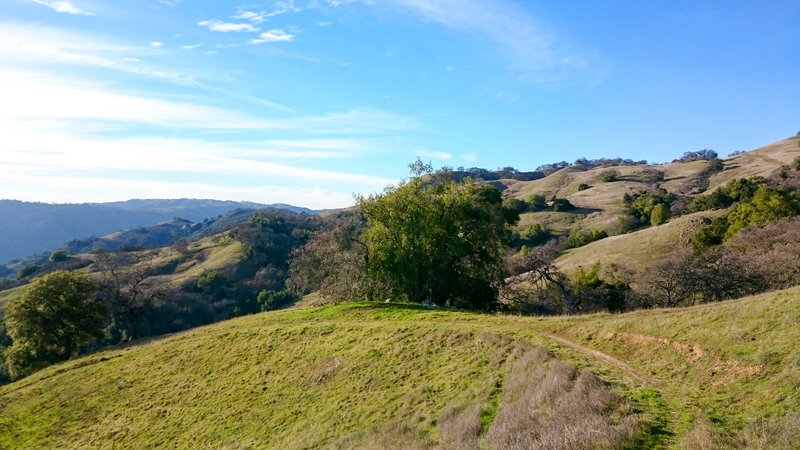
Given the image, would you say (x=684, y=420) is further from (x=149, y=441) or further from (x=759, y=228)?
(x=759, y=228)

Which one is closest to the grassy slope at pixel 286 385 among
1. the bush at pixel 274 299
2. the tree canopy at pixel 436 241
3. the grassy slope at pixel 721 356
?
the grassy slope at pixel 721 356

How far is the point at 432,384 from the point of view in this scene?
20047mm

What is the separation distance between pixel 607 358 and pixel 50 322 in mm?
52667

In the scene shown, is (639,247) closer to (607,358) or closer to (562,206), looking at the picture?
(562,206)

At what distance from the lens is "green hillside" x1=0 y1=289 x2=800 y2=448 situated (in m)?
12.4

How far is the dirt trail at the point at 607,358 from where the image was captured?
50.1ft

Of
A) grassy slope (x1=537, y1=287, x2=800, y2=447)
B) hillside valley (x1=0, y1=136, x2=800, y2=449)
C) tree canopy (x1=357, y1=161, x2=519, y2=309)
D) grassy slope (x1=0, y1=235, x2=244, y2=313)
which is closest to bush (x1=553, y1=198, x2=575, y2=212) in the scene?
hillside valley (x1=0, y1=136, x2=800, y2=449)

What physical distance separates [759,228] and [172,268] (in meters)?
137

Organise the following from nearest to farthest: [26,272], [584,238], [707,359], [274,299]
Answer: [707,359], [584,238], [274,299], [26,272]

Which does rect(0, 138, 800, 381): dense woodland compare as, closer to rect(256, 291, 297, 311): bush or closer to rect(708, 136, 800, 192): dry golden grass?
rect(256, 291, 297, 311): bush

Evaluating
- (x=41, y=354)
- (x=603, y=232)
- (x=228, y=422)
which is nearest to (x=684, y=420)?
(x=228, y=422)

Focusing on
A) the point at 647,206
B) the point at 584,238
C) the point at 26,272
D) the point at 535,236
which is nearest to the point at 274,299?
the point at 535,236

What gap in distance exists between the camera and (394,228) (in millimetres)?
41750

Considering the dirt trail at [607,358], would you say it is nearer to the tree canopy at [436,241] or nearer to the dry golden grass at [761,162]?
the tree canopy at [436,241]
